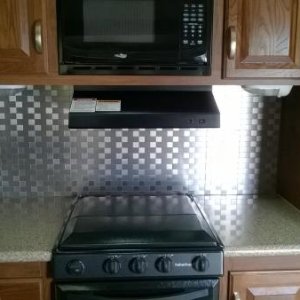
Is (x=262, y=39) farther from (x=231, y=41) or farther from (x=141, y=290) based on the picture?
(x=141, y=290)

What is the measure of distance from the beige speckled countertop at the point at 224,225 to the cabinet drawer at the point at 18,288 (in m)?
0.08

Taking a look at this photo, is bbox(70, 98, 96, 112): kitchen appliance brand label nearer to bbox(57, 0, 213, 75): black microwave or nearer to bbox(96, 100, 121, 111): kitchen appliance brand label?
bbox(96, 100, 121, 111): kitchen appliance brand label

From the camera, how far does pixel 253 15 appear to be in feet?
4.83

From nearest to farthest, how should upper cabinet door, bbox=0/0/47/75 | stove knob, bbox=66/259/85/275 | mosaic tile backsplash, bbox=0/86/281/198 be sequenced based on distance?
stove knob, bbox=66/259/85/275
upper cabinet door, bbox=0/0/47/75
mosaic tile backsplash, bbox=0/86/281/198

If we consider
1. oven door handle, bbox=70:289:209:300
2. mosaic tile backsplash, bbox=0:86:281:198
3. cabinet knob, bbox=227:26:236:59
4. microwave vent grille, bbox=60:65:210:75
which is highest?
cabinet knob, bbox=227:26:236:59

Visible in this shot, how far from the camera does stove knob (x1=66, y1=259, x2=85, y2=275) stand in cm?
133

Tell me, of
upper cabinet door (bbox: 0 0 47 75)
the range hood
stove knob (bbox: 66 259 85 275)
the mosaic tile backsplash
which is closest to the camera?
stove knob (bbox: 66 259 85 275)

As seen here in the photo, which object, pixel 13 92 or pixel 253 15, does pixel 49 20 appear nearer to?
pixel 13 92

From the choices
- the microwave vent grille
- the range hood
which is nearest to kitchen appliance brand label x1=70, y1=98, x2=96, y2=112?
the range hood

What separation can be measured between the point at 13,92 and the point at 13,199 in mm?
499

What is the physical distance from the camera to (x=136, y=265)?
4.39ft

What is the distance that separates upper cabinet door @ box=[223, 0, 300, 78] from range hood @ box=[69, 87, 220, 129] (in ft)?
0.58

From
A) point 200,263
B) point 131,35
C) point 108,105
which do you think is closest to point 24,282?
point 200,263

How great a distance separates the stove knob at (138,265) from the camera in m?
1.34
